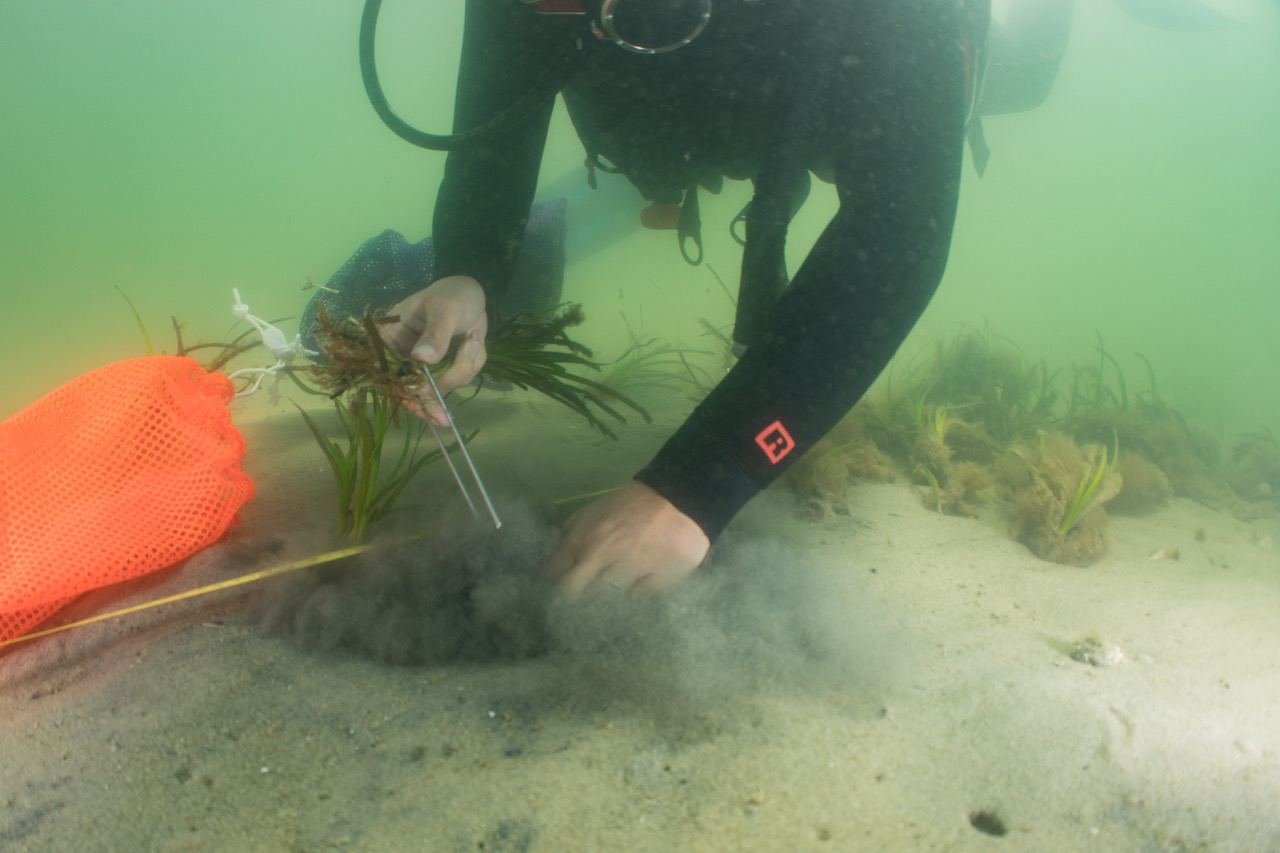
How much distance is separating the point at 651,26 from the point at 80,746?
2.65 m

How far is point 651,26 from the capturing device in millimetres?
2068

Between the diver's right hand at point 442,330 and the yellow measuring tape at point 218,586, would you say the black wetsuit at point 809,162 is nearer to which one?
the diver's right hand at point 442,330

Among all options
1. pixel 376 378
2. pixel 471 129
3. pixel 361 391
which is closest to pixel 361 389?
pixel 361 391

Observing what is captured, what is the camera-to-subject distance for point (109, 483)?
1.63 meters

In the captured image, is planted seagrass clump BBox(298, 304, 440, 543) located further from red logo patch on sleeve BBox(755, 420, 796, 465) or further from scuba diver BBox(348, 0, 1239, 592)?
red logo patch on sleeve BBox(755, 420, 796, 465)

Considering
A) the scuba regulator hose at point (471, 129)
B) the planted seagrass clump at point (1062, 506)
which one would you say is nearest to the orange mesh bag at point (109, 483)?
the scuba regulator hose at point (471, 129)

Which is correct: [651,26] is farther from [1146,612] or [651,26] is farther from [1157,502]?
[1157,502]

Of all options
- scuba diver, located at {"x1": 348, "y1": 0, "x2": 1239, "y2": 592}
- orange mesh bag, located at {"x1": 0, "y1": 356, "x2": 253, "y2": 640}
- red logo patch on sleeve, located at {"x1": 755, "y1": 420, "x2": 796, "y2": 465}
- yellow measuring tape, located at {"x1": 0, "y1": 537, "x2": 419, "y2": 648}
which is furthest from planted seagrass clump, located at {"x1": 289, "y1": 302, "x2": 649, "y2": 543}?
red logo patch on sleeve, located at {"x1": 755, "y1": 420, "x2": 796, "y2": 465}

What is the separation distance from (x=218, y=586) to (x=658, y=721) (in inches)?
51.1

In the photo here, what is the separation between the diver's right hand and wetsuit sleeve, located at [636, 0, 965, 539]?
2.46ft

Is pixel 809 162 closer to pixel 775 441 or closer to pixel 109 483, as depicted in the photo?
pixel 775 441

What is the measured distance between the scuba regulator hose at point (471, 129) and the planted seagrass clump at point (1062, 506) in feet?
9.36

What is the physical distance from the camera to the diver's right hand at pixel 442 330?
1.80 metres

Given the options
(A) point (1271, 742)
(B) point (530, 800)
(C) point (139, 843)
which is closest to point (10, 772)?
(C) point (139, 843)
